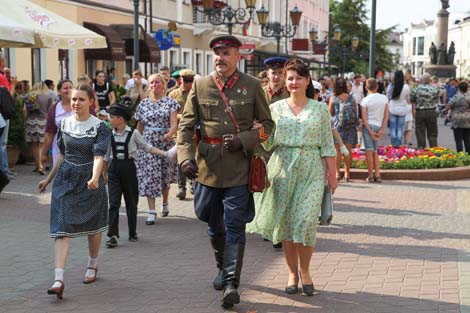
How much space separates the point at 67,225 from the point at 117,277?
0.85 metres

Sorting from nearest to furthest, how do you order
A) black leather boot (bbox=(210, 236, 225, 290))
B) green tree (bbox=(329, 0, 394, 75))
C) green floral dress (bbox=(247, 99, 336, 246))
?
green floral dress (bbox=(247, 99, 336, 246))
black leather boot (bbox=(210, 236, 225, 290))
green tree (bbox=(329, 0, 394, 75))

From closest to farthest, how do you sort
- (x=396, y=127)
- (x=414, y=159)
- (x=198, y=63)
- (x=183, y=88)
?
(x=183, y=88), (x=414, y=159), (x=396, y=127), (x=198, y=63)

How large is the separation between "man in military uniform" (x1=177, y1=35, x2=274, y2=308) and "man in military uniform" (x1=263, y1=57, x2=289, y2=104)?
6.01ft

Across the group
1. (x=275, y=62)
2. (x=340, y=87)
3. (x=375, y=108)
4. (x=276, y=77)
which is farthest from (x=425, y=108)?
(x=275, y=62)

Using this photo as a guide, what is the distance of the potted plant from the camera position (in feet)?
47.1

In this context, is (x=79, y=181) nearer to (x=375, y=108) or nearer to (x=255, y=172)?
(x=255, y=172)

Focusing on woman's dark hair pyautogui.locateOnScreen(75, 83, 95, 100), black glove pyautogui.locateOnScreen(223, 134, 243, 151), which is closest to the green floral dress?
black glove pyautogui.locateOnScreen(223, 134, 243, 151)

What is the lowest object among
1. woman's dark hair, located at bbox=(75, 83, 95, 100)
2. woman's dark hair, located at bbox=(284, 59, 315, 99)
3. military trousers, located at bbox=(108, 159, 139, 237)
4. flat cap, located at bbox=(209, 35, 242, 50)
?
military trousers, located at bbox=(108, 159, 139, 237)

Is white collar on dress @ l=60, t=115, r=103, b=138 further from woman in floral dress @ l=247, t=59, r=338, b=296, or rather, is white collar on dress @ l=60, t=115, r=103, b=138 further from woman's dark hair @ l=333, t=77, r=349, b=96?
woman's dark hair @ l=333, t=77, r=349, b=96

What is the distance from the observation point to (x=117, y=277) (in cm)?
688

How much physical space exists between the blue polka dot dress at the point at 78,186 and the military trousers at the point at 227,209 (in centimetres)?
90

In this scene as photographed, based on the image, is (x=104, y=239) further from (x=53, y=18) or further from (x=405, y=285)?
(x=53, y=18)

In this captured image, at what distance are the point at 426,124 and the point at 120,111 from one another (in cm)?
1120

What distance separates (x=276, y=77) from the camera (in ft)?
26.2
